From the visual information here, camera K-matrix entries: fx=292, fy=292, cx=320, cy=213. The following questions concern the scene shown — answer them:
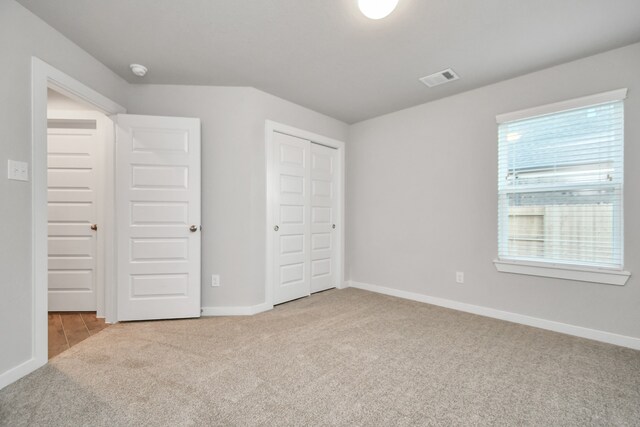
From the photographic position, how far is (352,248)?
177 inches

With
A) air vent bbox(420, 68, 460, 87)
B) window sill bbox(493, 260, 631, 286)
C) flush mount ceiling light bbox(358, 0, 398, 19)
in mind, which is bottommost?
window sill bbox(493, 260, 631, 286)

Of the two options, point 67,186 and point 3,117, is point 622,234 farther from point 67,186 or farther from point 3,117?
point 67,186

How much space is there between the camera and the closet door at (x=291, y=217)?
141 inches

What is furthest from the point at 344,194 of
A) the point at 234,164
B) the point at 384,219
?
the point at 234,164

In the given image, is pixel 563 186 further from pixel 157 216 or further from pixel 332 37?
pixel 157 216

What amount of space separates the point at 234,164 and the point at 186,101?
86 cm

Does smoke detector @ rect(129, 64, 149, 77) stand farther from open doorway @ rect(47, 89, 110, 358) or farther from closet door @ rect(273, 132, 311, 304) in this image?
closet door @ rect(273, 132, 311, 304)

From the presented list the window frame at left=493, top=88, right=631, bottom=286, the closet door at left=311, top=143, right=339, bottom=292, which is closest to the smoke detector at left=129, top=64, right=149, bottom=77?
the closet door at left=311, top=143, right=339, bottom=292

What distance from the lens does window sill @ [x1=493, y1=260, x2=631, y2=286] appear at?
245 centimetres

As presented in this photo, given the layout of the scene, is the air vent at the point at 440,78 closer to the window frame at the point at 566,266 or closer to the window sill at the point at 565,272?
the window frame at the point at 566,266

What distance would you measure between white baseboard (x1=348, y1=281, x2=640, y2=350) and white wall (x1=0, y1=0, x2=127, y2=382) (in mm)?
3619

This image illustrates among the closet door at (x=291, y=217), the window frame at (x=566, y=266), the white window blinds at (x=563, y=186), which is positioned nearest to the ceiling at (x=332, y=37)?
the window frame at (x=566, y=266)

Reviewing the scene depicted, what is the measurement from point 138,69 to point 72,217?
1917 millimetres

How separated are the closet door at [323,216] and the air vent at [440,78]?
1631 millimetres
